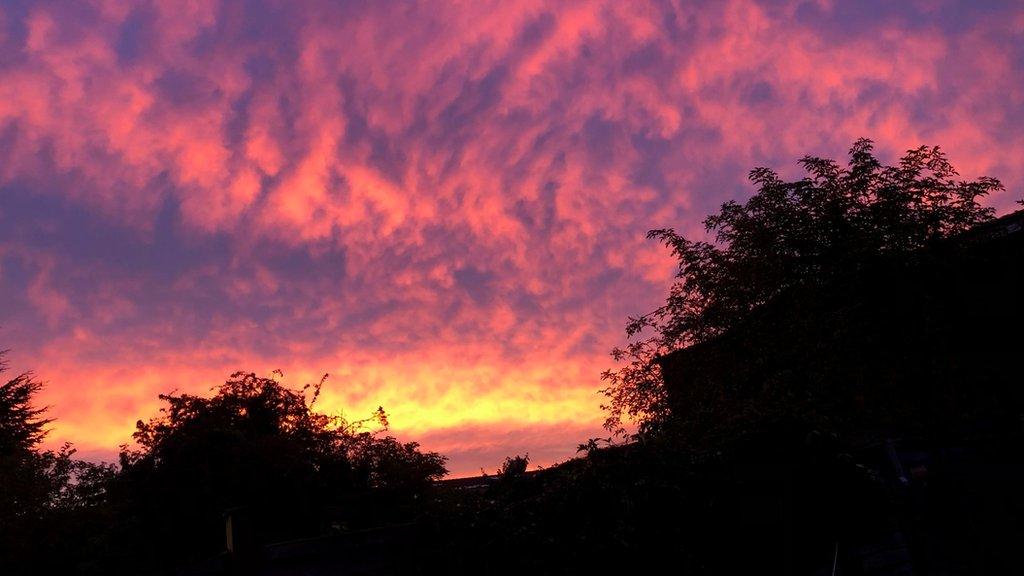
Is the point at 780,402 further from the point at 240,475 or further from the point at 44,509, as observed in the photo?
the point at 44,509

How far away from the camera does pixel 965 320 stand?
22.6m

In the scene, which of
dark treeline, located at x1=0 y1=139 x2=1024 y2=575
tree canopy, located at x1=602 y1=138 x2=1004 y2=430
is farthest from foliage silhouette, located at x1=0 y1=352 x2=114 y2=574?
tree canopy, located at x1=602 y1=138 x2=1004 y2=430

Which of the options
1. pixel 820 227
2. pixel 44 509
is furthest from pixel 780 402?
pixel 44 509

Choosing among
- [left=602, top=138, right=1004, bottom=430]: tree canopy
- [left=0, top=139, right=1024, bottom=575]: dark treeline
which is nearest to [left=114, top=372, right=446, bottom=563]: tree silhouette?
[left=0, top=139, right=1024, bottom=575]: dark treeline

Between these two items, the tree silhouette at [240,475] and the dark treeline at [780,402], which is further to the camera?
the tree silhouette at [240,475]

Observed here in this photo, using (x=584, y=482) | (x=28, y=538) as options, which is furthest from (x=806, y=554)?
(x=28, y=538)

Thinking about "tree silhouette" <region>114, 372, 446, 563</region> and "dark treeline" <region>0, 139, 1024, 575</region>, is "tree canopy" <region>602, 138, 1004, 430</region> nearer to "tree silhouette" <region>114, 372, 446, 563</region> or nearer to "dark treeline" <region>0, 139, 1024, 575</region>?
"dark treeline" <region>0, 139, 1024, 575</region>

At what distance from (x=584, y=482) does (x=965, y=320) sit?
2092cm

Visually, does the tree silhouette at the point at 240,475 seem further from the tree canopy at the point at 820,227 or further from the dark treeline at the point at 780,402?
the tree canopy at the point at 820,227

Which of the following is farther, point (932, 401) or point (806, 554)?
point (932, 401)

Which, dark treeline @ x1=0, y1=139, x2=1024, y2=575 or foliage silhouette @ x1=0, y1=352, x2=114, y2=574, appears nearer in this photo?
dark treeline @ x1=0, y1=139, x2=1024, y2=575

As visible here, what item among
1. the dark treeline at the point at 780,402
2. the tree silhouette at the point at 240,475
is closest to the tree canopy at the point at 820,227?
the dark treeline at the point at 780,402

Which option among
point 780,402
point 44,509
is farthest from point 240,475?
point 780,402

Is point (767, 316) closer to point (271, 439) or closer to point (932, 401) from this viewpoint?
point (932, 401)
